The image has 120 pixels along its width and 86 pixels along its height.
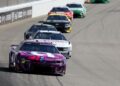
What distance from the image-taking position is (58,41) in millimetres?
26891

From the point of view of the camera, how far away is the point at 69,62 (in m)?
25.6

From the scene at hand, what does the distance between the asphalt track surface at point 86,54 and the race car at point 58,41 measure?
1.43 ft

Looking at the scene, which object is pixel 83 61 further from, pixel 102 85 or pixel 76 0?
pixel 76 0

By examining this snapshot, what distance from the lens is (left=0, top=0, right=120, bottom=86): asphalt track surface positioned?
19.0 m

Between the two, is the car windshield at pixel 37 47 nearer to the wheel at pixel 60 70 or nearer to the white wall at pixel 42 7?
the wheel at pixel 60 70

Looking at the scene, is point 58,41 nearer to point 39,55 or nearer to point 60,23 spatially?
point 39,55

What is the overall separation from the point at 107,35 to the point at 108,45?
253 inches

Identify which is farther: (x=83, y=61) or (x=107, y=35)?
(x=107, y=35)

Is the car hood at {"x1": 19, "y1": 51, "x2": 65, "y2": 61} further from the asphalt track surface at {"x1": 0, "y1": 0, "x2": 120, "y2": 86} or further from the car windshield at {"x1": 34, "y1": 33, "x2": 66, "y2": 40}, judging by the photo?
the car windshield at {"x1": 34, "y1": 33, "x2": 66, "y2": 40}

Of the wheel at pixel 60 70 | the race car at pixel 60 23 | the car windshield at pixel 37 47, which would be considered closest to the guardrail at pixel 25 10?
the race car at pixel 60 23

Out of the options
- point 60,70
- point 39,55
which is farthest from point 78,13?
point 39,55

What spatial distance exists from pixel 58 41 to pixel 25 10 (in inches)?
890

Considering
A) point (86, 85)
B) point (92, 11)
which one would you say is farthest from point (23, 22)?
point (86, 85)

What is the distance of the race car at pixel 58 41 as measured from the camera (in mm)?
26438
